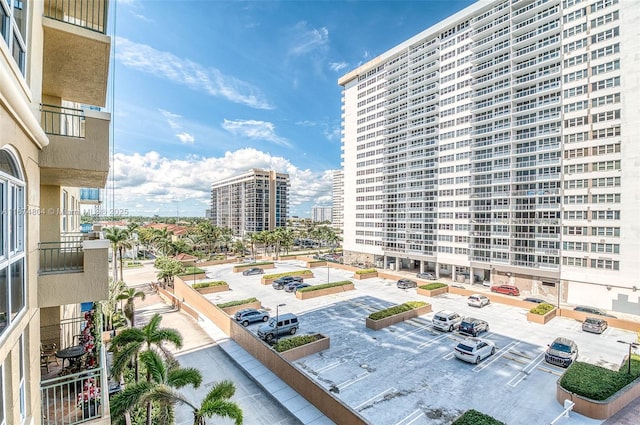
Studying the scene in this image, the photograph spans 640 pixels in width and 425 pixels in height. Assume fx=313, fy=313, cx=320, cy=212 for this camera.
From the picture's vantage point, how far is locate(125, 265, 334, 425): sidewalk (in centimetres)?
1370

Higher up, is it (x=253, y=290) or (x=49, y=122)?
(x=49, y=122)

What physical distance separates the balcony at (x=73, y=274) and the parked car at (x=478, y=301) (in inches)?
1233

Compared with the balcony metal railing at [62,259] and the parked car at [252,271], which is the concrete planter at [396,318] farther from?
the parked car at [252,271]

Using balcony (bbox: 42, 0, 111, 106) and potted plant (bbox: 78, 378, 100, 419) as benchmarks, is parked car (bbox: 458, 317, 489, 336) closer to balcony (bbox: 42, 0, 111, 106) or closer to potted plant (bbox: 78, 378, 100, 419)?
potted plant (bbox: 78, 378, 100, 419)

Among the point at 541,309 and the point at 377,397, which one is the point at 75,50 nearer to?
the point at 377,397

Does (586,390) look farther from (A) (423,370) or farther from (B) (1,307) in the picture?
(B) (1,307)

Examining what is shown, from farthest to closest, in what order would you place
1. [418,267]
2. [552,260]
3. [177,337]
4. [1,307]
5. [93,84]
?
[418,267] → [552,260] → [177,337] → [93,84] → [1,307]

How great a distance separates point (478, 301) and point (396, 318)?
10.5 metres

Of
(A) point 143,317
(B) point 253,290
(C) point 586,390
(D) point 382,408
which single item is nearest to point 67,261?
(D) point 382,408

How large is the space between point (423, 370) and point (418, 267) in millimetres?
37306

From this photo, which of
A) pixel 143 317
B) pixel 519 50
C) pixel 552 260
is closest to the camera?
pixel 143 317

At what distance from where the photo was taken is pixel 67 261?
695 cm

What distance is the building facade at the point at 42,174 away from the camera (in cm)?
435

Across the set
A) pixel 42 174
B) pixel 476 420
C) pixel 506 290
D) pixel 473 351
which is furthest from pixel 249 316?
pixel 506 290
